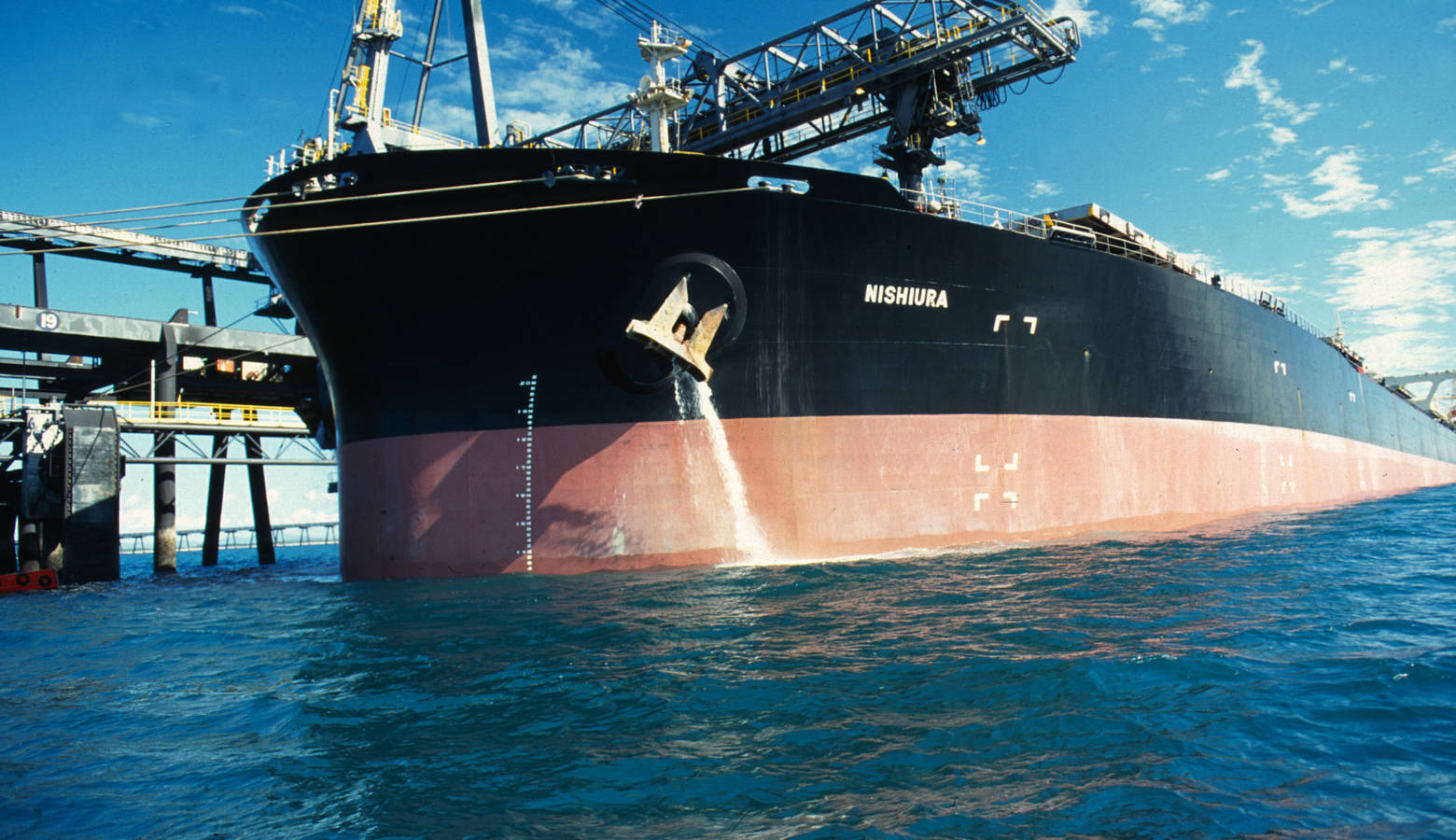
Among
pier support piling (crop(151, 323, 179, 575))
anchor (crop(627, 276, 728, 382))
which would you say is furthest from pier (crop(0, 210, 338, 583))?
anchor (crop(627, 276, 728, 382))

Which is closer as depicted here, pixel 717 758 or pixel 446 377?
pixel 717 758

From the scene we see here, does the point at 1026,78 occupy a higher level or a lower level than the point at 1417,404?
higher

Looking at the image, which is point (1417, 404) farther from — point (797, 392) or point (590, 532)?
point (590, 532)

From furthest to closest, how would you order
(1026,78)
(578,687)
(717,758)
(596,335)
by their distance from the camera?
(1026,78) < (596,335) < (578,687) < (717,758)

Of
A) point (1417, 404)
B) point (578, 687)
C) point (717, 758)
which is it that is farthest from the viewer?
point (1417, 404)

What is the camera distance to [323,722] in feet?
14.7

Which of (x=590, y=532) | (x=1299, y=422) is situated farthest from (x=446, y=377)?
(x=1299, y=422)

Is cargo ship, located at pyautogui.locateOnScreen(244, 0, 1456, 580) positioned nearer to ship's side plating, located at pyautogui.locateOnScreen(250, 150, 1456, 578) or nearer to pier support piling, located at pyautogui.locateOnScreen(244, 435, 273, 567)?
ship's side plating, located at pyautogui.locateOnScreen(250, 150, 1456, 578)

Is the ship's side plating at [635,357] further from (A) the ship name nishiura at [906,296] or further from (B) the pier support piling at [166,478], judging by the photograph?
(B) the pier support piling at [166,478]

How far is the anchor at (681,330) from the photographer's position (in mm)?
8978

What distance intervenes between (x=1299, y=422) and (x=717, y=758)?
23.5 metres

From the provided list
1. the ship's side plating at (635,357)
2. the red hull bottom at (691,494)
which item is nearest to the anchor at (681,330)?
the ship's side plating at (635,357)

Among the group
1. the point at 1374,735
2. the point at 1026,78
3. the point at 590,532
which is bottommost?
the point at 1374,735

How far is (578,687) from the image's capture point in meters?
4.89
